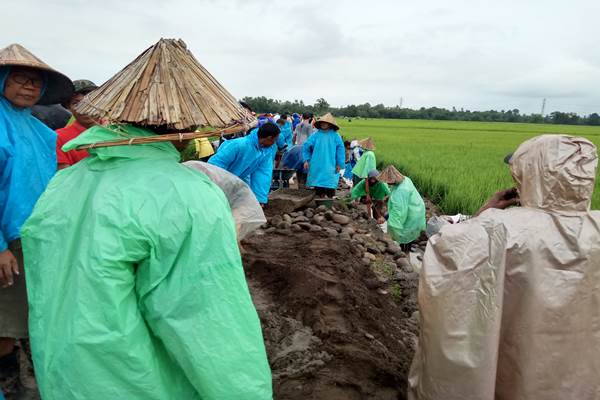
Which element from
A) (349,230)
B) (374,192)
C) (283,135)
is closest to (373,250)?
(349,230)

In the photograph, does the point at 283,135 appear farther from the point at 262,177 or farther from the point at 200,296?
the point at 200,296

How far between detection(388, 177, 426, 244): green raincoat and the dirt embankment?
0.27m

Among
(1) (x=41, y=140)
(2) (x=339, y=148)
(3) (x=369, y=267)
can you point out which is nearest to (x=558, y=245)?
(1) (x=41, y=140)

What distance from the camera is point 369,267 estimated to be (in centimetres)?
536

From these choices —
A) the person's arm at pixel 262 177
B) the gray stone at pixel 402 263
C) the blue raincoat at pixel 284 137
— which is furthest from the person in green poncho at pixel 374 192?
the blue raincoat at pixel 284 137

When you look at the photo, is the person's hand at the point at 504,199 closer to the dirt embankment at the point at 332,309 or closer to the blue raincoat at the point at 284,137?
the dirt embankment at the point at 332,309

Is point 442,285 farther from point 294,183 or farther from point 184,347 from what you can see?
point 294,183

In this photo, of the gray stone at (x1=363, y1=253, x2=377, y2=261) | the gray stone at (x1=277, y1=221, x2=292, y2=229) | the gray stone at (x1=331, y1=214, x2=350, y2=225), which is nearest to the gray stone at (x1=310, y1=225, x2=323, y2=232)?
the gray stone at (x1=277, y1=221, x2=292, y2=229)

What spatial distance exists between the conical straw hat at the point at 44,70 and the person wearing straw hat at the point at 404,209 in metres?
4.41

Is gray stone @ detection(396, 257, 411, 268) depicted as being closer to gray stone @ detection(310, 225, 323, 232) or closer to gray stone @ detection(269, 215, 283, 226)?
gray stone @ detection(310, 225, 323, 232)

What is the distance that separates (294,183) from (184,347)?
10519 mm

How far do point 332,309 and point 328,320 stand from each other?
22 centimetres

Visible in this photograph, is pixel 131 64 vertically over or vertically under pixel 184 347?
over

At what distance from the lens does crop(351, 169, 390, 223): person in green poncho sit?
7.61 metres
